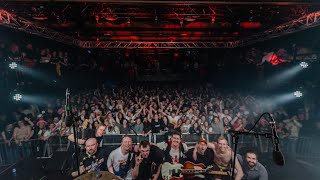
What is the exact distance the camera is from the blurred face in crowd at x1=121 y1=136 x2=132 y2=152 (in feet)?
24.4

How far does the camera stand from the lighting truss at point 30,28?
7430 mm

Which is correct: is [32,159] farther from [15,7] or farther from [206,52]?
[206,52]

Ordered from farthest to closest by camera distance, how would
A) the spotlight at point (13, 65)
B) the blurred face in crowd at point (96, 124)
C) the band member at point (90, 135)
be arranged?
the spotlight at point (13, 65), the blurred face in crowd at point (96, 124), the band member at point (90, 135)

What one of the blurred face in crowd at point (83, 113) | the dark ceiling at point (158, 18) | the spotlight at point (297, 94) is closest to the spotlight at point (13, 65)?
the dark ceiling at point (158, 18)

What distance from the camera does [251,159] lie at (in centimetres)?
724

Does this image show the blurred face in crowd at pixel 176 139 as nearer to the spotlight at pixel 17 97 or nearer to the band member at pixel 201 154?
the band member at pixel 201 154

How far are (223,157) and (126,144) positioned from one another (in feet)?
9.98

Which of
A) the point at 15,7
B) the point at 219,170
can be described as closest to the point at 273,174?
the point at 219,170

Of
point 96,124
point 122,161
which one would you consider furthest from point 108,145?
point 96,124

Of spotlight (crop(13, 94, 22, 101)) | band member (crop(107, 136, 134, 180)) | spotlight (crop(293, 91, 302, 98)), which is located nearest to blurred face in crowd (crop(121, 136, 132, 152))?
band member (crop(107, 136, 134, 180))

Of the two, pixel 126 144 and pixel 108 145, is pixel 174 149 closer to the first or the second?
pixel 126 144

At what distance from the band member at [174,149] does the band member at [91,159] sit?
1.84 meters

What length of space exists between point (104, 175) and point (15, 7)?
707 cm

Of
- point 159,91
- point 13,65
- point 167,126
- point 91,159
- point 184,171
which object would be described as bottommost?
point 184,171
